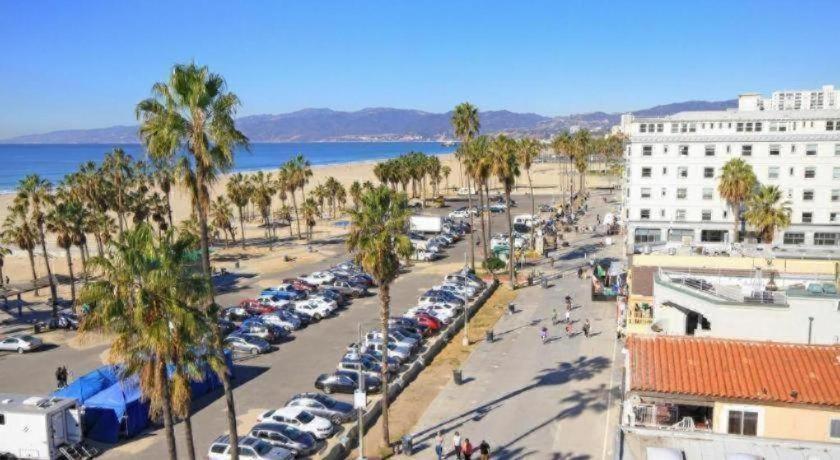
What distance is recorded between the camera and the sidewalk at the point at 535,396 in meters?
25.4

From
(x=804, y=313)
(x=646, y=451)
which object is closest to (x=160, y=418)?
(x=646, y=451)

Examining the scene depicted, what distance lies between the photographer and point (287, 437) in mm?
24938

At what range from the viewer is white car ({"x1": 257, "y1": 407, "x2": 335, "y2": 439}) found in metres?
26.3

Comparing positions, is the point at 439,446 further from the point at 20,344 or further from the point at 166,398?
the point at 20,344

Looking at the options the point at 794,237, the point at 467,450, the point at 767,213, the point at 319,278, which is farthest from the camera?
the point at 794,237

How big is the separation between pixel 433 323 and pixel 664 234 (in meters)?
30.0

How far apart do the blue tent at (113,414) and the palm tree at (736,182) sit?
46.1m

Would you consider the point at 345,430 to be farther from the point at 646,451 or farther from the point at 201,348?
the point at 646,451

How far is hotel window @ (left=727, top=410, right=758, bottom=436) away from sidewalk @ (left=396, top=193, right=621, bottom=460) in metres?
7.99

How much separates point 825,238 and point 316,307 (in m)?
43.6

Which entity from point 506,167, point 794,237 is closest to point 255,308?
point 506,167

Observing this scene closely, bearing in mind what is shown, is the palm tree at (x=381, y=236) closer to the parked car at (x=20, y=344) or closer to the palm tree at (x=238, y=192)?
the parked car at (x=20, y=344)

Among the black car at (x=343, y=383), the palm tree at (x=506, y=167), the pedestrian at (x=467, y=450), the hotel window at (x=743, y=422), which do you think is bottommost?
the black car at (x=343, y=383)

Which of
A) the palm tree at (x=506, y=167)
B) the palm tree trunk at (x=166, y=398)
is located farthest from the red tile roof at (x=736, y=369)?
the palm tree at (x=506, y=167)
